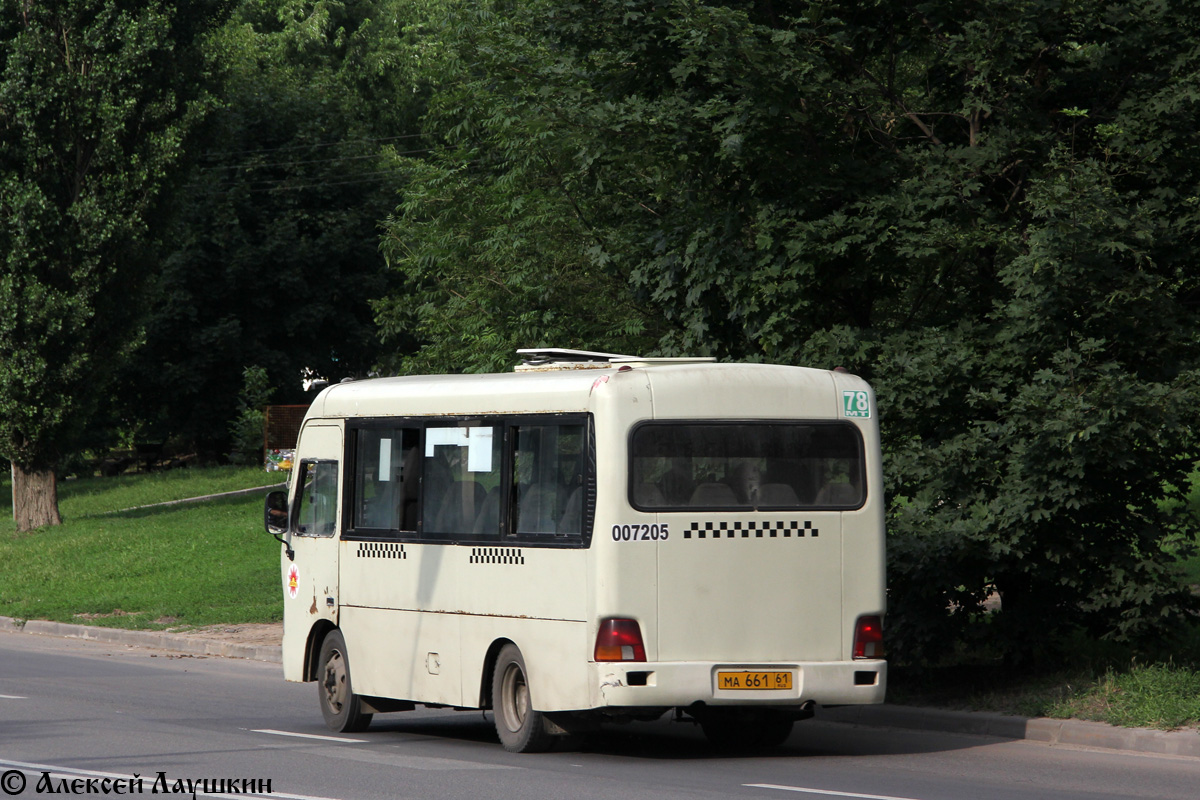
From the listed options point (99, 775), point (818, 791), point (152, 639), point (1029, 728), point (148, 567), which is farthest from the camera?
point (148, 567)

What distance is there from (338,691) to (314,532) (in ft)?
4.49

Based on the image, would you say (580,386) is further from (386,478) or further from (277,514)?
(277,514)

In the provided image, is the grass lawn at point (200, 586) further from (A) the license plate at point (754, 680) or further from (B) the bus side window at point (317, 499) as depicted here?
(B) the bus side window at point (317, 499)

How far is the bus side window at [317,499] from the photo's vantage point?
A: 1322cm

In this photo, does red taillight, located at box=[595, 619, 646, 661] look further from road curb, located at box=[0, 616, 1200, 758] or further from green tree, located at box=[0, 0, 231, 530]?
green tree, located at box=[0, 0, 231, 530]

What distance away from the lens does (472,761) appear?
10.7 meters

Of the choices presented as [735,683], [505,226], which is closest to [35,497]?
[505,226]

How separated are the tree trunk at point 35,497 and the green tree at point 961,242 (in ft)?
81.5

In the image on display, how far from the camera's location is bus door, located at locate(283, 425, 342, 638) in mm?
13164

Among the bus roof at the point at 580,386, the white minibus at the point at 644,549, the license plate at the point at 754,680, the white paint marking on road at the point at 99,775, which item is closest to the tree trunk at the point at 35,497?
the bus roof at the point at 580,386

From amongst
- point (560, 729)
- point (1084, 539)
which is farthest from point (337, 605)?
point (1084, 539)

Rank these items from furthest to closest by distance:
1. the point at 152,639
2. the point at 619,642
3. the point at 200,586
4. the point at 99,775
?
the point at 200,586 → the point at 152,639 → the point at 619,642 → the point at 99,775

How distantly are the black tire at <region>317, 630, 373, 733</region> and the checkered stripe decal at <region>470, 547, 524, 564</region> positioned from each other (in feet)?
6.44

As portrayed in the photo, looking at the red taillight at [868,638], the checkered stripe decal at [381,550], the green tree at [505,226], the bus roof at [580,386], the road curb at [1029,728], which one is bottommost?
the road curb at [1029,728]
